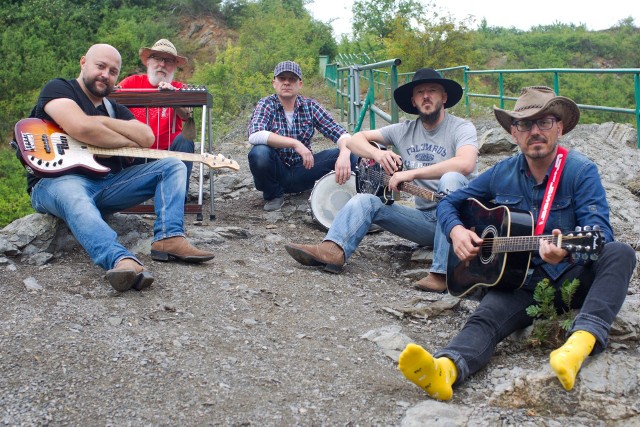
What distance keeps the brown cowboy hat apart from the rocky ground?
2.97ft

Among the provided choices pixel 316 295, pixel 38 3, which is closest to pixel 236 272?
pixel 316 295

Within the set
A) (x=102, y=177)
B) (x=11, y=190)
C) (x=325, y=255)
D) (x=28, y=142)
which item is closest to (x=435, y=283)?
(x=325, y=255)

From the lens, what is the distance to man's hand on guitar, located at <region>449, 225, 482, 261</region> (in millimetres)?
3596

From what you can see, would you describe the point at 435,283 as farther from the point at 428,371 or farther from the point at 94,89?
the point at 94,89

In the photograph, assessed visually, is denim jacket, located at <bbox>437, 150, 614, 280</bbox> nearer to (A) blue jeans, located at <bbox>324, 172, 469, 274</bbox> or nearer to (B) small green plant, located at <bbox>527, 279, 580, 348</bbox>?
(B) small green plant, located at <bbox>527, 279, 580, 348</bbox>

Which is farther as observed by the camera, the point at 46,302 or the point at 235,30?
the point at 235,30

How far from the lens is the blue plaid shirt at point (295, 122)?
6254 mm

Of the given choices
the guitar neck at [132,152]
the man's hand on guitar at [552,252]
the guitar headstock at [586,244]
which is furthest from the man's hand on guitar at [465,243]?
the guitar neck at [132,152]

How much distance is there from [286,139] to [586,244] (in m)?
3.40

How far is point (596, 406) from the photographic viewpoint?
111 inches

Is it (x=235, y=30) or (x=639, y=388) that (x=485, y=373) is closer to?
(x=639, y=388)

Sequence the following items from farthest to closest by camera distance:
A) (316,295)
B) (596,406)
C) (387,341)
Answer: (316,295) → (387,341) → (596,406)

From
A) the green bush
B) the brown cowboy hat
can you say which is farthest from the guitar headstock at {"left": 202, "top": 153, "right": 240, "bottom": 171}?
the green bush

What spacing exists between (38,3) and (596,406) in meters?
25.2
